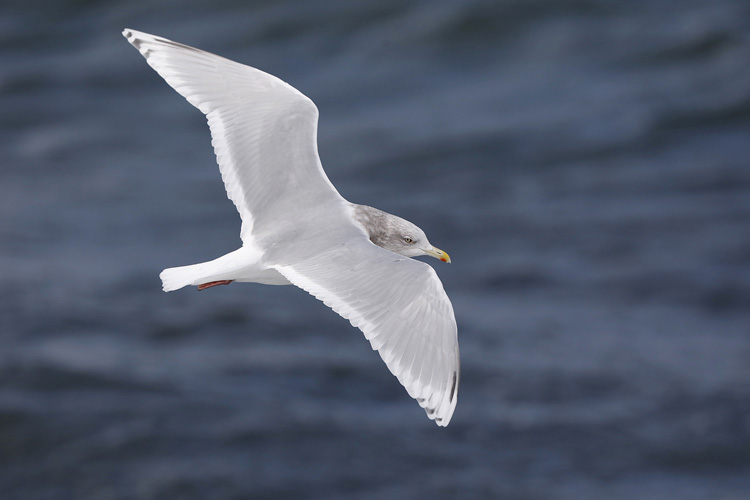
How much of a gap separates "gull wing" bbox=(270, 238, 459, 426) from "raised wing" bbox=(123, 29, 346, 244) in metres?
0.69

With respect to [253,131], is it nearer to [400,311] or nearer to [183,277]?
[183,277]

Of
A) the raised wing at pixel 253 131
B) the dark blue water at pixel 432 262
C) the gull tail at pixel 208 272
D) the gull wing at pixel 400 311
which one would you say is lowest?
the dark blue water at pixel 432 262

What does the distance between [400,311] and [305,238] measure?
0.77 metres

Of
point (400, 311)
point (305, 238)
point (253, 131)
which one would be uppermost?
point (253, 131)

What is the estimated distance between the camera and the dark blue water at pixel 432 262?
1083cm

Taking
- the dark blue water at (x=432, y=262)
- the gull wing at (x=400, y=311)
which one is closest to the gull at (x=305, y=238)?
the gull wing at (x=400, y=311)

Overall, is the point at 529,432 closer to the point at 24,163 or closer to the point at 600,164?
the point at 600,164

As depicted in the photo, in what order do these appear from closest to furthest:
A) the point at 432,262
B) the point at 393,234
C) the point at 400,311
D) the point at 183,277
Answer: the point at 400,311 → the point at 183,277 → the point at 393,234 → the point at 432,262

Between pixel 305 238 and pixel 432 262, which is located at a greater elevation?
pixel 305 238

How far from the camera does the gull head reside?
6180 mm

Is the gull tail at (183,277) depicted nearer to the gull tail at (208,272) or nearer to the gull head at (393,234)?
the gull tail at (208,272)

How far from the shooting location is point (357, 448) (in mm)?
10875

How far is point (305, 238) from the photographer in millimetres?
5824

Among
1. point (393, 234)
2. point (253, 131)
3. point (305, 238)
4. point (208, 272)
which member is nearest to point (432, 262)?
point (393, 234)
